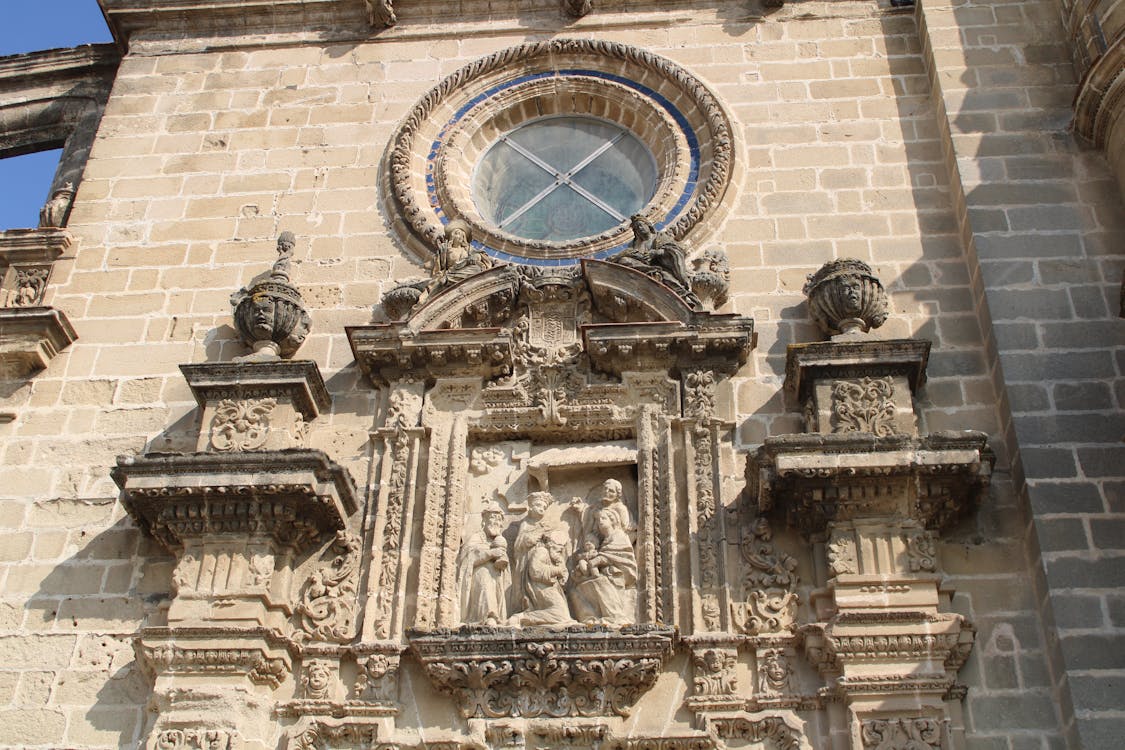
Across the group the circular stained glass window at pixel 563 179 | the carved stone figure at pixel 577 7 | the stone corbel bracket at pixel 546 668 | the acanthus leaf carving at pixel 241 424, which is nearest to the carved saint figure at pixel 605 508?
the stone corbel bracket at pixel 546 668

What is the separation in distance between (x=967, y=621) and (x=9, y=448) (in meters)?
5.95

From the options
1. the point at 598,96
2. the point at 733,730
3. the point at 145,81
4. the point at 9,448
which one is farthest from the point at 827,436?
the point at 145,81

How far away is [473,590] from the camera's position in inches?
312

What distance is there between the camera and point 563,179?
1056 centimetres

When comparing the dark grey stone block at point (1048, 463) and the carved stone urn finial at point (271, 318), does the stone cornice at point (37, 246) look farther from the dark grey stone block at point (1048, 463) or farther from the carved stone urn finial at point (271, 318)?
the dark grey stone block at point (1048, 463)

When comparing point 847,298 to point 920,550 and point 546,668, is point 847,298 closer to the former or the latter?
point 920,550

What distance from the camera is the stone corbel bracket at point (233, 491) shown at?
793cm

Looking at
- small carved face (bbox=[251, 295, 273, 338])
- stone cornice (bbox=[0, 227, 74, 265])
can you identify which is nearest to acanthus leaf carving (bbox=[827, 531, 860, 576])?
small carved face (bbox=[251, 295, 273, 338])

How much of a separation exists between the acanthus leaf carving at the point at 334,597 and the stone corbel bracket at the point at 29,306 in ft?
8.58

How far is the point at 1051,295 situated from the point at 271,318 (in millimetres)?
4971

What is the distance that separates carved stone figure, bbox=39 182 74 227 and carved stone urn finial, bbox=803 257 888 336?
5.48m

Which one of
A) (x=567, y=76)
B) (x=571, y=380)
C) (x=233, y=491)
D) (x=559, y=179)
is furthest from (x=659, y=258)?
(x=233, y=491)

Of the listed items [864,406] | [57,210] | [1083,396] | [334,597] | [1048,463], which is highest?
[57,210]

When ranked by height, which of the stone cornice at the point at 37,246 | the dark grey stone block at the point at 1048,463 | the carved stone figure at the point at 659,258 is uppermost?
the stone cornice at the point at 37,246
